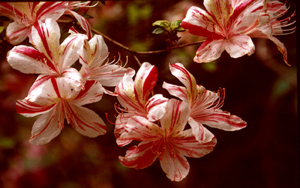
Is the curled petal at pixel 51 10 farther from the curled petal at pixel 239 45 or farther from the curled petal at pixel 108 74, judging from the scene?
the curled petal at pixel 239 45

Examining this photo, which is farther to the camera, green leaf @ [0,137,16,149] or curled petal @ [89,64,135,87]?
green leaf @ [0,137,16,149]

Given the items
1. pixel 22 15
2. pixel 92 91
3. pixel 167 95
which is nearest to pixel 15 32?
pixel 22 15

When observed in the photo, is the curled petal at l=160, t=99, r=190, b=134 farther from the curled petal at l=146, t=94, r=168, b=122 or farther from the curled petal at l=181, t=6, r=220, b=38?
the curled petal at l=181, t=6, r=220, b=38

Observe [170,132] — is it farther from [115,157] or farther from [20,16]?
[115,157]

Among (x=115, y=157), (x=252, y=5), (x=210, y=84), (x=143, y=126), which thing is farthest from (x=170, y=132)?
(x=115, y=157)

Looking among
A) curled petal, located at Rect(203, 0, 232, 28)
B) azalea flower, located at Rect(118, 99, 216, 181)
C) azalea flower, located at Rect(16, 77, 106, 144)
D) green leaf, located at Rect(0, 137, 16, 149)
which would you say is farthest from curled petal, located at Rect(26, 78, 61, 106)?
green leaf, located at Rect(0, 137, 16, 149)

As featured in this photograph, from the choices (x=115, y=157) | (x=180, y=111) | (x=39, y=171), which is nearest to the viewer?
(x=180, y=111)
